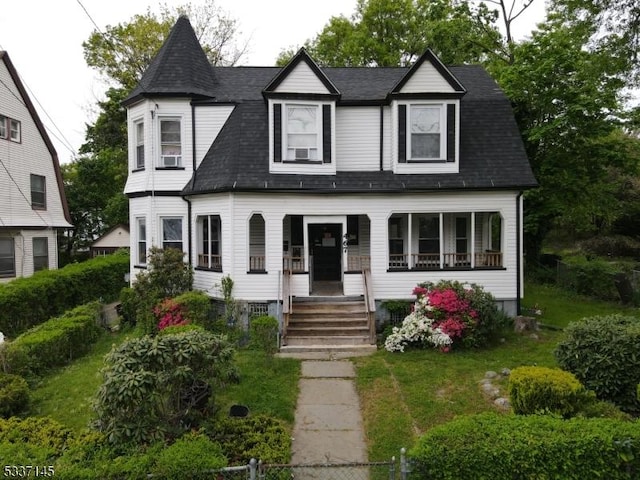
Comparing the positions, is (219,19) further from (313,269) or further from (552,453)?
(552,453)

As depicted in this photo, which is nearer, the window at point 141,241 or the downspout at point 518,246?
the downspout at point 518,246

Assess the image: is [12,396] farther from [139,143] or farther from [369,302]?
[139,143]

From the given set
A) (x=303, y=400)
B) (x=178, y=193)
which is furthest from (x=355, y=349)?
(x=178, y=193)

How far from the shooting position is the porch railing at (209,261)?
50.0 feet

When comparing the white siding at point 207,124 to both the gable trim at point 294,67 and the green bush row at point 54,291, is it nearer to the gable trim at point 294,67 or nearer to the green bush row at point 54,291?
the gable trim at point 294,67

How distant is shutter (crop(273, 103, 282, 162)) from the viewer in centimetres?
1452

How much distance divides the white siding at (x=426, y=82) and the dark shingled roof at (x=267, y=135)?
491 millimetres

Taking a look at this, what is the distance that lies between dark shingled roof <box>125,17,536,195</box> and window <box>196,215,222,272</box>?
1303 millimetres

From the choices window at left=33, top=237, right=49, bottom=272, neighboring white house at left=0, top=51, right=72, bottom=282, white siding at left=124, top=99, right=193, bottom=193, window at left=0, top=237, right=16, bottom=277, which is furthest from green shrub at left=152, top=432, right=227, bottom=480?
window at left=33, top=237, right=49, bottom=272

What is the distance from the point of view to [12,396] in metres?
8.66

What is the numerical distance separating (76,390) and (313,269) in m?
8.47


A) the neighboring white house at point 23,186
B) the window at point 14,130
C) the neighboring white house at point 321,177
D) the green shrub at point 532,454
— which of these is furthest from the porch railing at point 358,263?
the window at point 14,130

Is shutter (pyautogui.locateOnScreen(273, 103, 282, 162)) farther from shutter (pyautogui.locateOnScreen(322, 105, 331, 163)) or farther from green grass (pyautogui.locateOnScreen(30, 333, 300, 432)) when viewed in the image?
green grass (pyautogui.locateOnScreen(30, 333, 300, 432))

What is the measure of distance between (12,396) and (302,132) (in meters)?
10.0
